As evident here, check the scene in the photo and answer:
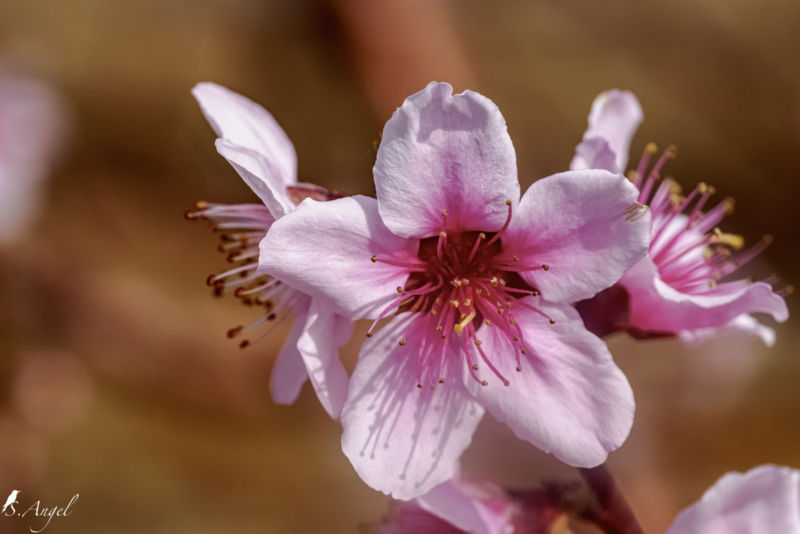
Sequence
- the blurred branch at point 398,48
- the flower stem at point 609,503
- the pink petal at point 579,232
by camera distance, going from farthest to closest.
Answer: the blurred branch at point 398,48 < the flower stem at point 609,503 < the pink petal at point 579,232

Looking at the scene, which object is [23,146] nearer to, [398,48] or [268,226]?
[398,48]

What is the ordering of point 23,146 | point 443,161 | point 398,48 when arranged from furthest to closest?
point 398,48 < point 23,146 < point 443,161

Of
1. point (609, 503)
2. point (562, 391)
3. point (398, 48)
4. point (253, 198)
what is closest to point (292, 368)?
point (562, 391)

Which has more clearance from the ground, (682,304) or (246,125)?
(246,125)

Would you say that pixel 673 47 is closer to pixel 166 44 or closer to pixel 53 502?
pixel 166 44

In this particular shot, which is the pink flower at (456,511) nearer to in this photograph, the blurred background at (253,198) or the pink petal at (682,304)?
the pink petal at (682,304)

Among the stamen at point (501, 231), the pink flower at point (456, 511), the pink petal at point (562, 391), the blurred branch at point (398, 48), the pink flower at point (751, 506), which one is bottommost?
the blurred branch at point (398, 48)

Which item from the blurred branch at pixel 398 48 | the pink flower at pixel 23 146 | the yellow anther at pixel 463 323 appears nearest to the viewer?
the yellow anther at pixel 463 323

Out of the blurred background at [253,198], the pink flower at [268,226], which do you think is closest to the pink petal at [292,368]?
the pink flower at [268,226]
